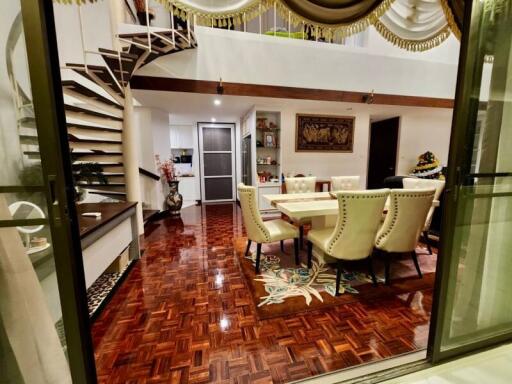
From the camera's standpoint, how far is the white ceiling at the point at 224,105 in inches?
154

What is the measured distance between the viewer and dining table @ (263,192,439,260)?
2.24 meters


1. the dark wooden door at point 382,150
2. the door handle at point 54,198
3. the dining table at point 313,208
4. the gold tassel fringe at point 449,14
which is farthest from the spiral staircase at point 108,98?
the dark wooden door at point 382,150

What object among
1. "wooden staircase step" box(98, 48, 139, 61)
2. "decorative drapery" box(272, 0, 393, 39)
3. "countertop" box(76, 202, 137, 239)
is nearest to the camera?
"decorative drapery" box(272, 0, 393, 39)

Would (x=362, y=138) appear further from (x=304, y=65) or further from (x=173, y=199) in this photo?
(x=173, y=199)

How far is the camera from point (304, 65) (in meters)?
4.01

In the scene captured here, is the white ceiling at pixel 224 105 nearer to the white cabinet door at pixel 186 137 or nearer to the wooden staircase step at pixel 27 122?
the white cabinet door at pixel 186 137

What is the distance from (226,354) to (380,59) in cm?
521

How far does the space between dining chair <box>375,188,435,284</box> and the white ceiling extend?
9.37 ft

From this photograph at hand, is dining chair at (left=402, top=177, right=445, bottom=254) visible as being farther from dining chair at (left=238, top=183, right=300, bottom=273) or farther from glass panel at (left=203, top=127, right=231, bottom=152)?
glass panel at (left=203, top=127, right=231, bottom=152)

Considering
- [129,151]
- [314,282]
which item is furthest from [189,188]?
[314,282]

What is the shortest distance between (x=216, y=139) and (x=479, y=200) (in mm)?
5802

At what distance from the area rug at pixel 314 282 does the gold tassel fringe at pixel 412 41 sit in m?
2.08

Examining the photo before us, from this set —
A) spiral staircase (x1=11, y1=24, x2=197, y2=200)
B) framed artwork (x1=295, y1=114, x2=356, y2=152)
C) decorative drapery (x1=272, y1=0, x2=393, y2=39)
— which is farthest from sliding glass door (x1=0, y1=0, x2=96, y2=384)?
framed artwork (x1=295, y1=114, x2=356, y2=152)

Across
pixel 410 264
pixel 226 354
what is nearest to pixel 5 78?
pixel 226 354
